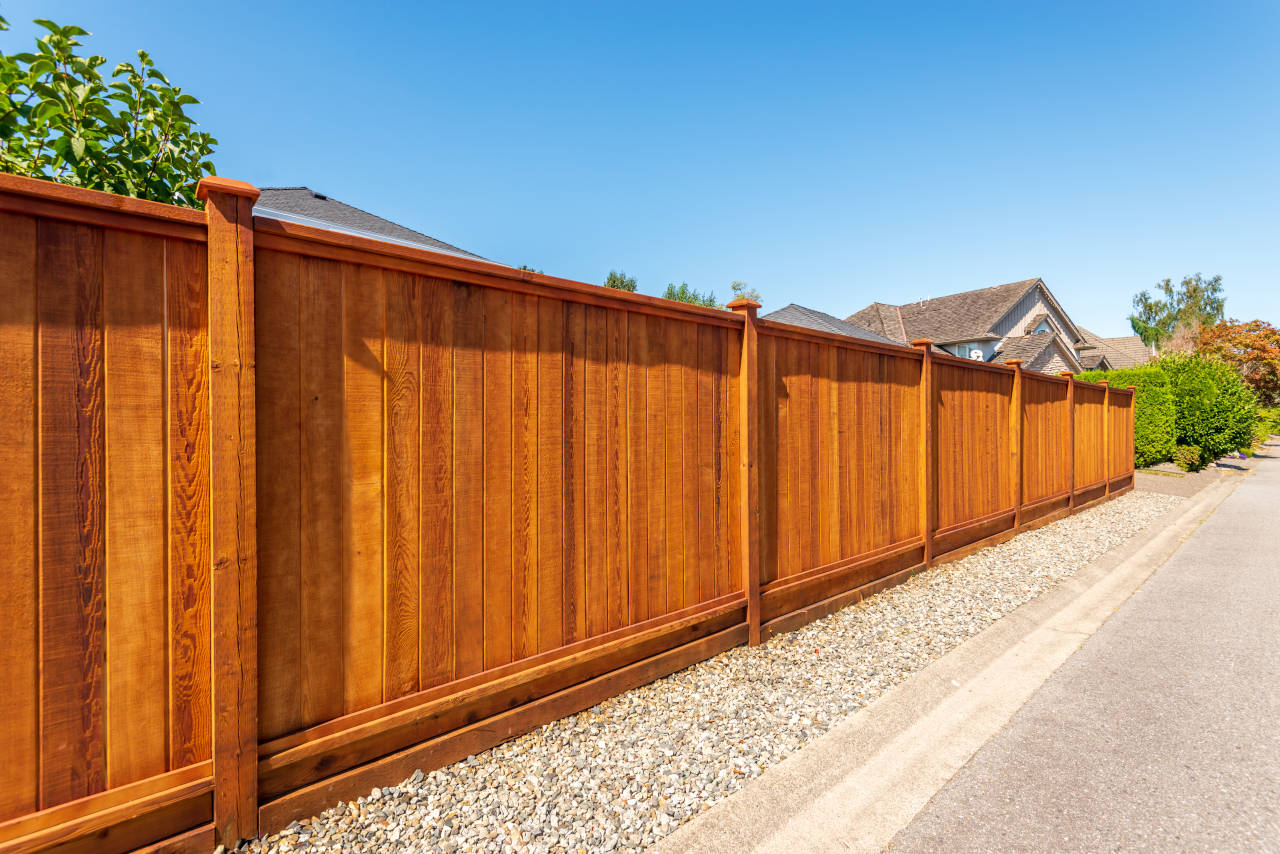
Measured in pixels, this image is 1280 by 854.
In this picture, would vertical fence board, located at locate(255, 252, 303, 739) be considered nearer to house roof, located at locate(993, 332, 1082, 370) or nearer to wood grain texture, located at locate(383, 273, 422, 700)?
wood grain texture, located at locate(383, 273, 422, 700)

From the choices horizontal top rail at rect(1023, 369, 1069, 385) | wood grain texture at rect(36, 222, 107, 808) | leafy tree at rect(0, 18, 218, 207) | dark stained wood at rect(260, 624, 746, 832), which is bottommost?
dark stained wood at rect(260, 624, 746, 832)

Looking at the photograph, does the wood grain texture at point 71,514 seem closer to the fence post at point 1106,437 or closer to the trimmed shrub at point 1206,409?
the fence post at point 1106,437

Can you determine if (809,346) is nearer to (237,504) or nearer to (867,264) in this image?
(237,504)

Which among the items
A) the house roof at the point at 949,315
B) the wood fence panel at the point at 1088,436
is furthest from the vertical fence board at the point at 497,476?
the house roof at the point at 949,315

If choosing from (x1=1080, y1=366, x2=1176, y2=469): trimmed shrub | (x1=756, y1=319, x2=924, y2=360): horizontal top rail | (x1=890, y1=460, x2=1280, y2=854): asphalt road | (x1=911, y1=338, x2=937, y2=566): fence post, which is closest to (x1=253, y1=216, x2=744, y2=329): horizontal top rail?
(x1=756, y1=319, x2=924, y2=360): horizontal top rail

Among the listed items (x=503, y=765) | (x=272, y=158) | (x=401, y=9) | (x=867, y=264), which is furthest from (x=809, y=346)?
(x=867, y=264)

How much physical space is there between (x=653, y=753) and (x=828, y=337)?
9.67 ft

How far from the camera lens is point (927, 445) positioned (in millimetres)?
4926

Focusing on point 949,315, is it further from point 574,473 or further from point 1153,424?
point 574,473

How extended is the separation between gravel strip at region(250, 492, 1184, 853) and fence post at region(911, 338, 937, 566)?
933 millimetres

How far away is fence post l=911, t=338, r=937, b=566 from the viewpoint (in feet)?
16.1

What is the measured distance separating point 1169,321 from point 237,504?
240 ft

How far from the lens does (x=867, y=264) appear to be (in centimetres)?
1897

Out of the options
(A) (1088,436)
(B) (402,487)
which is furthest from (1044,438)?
(B) (402,487)
